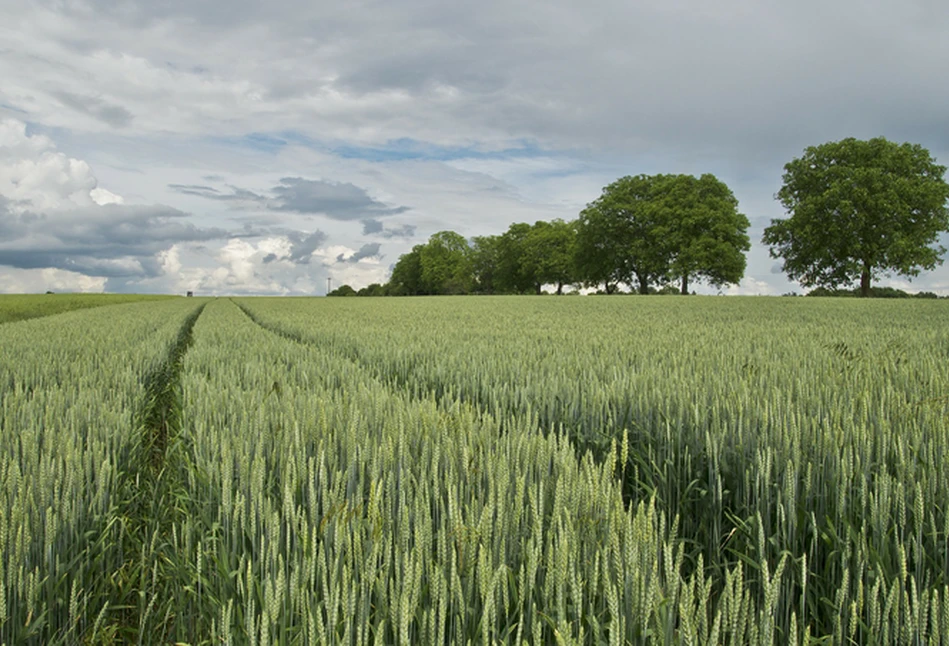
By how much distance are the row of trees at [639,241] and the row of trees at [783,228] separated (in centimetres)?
11

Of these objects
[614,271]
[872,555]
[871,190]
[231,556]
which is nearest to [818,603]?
[872,555]

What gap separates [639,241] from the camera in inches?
2044

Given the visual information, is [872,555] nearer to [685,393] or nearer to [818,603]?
[818,603]

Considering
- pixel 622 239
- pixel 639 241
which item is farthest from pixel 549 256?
pixel 639 241

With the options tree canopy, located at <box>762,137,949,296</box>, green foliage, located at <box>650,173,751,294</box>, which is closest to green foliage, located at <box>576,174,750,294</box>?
green foliage, located at <box>650,173,751,294</box>

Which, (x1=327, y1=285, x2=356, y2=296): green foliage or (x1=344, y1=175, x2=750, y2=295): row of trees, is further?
(x1=327, y1=285, x2=356, y2=296): green foliage

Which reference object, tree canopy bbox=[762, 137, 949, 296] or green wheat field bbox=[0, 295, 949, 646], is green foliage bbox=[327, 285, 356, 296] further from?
green wheat field bbox=[0, 295, 949, 646]

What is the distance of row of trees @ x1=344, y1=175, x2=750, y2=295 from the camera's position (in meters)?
47.7

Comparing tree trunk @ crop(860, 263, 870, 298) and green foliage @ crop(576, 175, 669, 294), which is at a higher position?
green foliage @ crop(576, 175, 669, 294)

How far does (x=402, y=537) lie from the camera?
1642 mm

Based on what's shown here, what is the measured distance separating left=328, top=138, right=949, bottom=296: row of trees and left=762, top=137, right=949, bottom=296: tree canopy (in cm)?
7

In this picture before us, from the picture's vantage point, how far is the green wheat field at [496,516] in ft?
4.53

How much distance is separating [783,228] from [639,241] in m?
12.7

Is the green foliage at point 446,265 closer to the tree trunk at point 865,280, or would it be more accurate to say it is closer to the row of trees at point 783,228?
the row of trees at point 783,228
